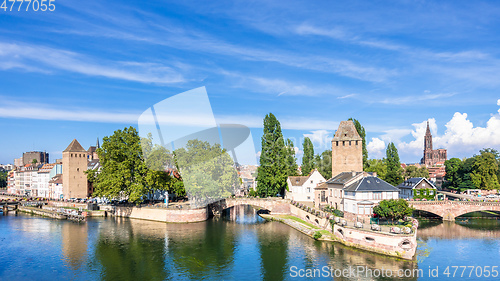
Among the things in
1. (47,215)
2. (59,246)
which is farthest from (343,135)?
(47,215)

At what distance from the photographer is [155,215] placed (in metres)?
66.2

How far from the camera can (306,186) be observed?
73.2 metres

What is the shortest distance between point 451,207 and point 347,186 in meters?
25.2

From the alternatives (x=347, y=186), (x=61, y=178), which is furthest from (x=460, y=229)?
(x=61, y=178)

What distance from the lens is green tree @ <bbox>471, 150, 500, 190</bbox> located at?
8800 centimetres

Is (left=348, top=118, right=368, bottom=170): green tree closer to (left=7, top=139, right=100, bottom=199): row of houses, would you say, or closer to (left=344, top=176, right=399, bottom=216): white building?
(left=344, top=176, right=399, bottom=216): white building

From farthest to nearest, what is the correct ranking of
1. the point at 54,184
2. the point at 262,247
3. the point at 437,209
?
the point at 54,184 < the point at 437,209 < the point at 262,247

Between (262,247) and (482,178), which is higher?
(482,178)

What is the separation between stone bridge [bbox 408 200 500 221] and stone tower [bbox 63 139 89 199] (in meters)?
82.2

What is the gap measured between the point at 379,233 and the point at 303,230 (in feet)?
50.0

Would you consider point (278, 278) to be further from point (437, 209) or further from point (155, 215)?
point (437, 209)

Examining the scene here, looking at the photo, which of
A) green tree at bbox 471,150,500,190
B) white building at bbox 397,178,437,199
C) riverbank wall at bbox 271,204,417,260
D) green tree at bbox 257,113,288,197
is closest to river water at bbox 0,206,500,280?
riverbank wall at bbox 271,204,417,260

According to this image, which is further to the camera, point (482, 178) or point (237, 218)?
point (482, 178)

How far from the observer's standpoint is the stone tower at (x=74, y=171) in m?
93.5
